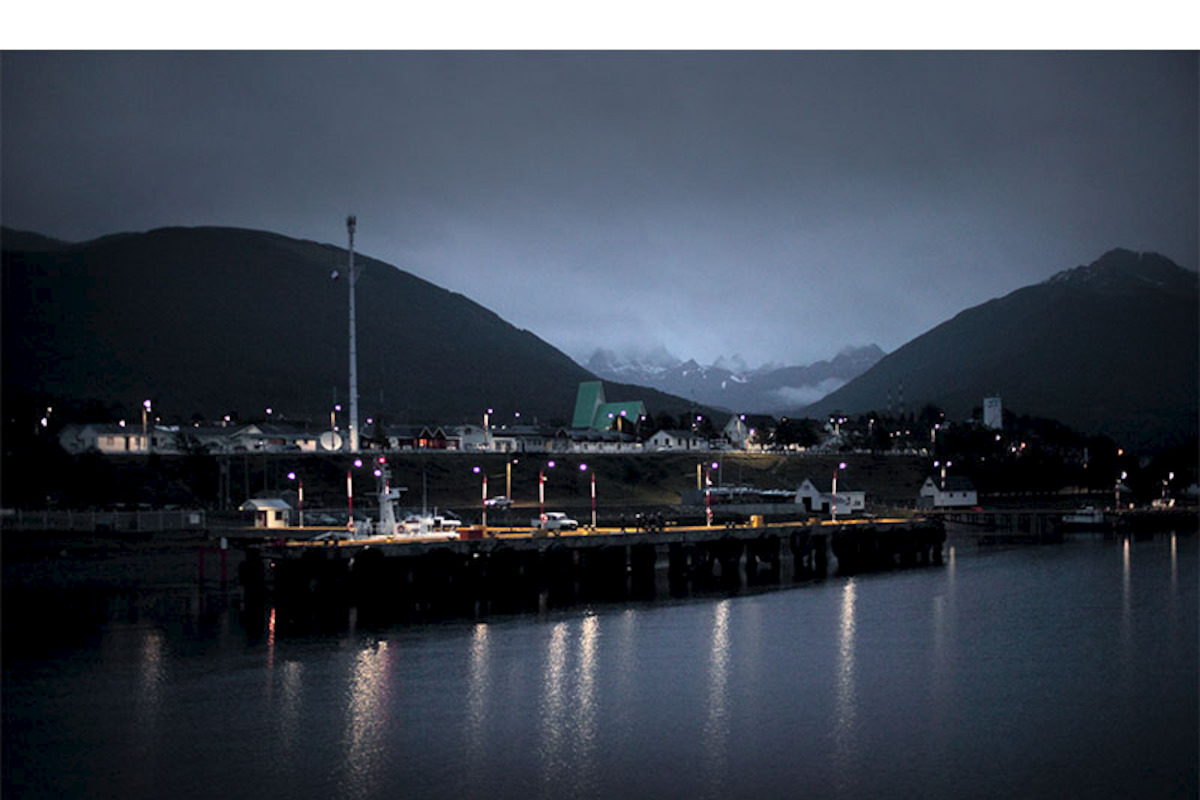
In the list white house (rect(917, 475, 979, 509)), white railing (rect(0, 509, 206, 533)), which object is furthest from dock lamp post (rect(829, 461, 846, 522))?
white railing (rect(0, 509, 206, 533))

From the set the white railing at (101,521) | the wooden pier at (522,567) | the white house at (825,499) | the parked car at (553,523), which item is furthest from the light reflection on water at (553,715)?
the white house at (825,499)

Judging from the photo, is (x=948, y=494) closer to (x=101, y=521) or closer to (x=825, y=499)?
(x=825, y=499)

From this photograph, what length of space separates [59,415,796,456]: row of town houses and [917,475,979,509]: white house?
22.7 meters

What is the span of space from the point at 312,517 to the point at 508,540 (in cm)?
1551

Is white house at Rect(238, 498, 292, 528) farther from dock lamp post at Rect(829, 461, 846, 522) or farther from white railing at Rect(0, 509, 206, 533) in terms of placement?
dock lamp post at Rect(829, 461, 846, 522)

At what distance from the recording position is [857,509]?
80.4m

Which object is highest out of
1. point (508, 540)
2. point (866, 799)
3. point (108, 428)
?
point (108, 428)

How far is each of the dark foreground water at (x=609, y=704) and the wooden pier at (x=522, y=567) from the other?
149 inches

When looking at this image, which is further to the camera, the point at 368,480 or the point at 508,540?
the point at 368,480

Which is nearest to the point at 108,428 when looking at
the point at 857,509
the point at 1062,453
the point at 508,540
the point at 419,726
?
the point at 508,540

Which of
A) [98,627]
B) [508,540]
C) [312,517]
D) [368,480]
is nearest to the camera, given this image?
[98,627]

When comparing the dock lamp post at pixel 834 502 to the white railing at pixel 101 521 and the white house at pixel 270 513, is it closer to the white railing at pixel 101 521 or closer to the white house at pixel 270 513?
the white house at pixel 270 513

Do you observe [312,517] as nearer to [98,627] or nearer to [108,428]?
[98,627]

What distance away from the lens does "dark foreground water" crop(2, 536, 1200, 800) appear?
79.4 ft
